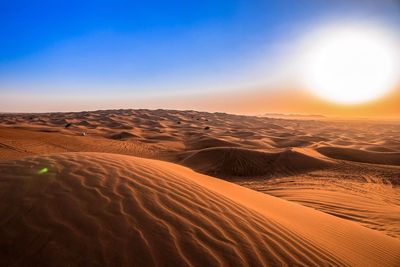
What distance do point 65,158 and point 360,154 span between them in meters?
14.5

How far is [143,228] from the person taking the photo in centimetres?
273

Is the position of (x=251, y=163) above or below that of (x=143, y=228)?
below

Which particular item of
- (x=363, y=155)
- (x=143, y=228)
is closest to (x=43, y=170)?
(x=143, y=228)

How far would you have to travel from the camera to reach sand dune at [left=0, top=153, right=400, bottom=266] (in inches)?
94.2

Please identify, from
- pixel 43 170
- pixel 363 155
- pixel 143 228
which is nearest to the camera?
pixel 143 228

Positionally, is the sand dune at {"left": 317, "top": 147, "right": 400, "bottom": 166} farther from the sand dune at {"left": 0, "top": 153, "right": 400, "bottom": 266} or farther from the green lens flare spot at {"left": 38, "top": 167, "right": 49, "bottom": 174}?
the green lens flare spot at {"left": 38, "top": 167, "right": 49, "bottom": 174}

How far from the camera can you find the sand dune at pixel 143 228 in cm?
239

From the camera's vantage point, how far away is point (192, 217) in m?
3.09

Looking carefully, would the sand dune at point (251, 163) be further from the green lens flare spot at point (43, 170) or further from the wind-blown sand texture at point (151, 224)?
the green lens flare spot at point (43, 170)

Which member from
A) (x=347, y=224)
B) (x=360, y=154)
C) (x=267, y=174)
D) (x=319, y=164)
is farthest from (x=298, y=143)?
(x=347, y=224)

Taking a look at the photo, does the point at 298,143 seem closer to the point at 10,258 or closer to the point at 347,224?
the point at 347,224

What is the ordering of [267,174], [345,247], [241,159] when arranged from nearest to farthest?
[345,247] < [267,174] < [241,159]

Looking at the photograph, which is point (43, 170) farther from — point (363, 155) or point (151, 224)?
point (363, 155)

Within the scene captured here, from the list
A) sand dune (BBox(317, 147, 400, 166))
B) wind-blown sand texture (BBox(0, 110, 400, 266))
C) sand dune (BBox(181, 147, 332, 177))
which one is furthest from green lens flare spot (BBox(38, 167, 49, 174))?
sand dune (BBox(317, 147, 400, 166))
